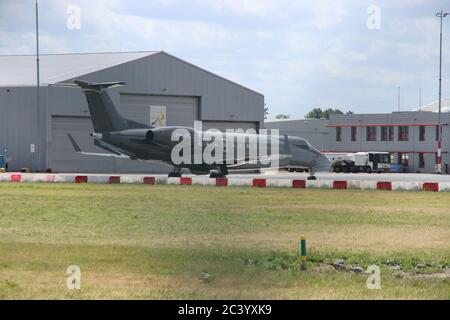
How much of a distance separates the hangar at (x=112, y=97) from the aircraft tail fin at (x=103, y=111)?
351 inches

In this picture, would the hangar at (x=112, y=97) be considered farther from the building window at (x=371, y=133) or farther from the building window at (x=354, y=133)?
the building window at (x=354, y=133)

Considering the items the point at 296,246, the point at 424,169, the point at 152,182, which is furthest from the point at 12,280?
the point at 424,169

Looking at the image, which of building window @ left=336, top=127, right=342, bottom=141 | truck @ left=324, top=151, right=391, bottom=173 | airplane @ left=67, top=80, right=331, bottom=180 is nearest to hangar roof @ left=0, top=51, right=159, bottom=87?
airplane @ left=67, top=80, right=331, bottom=180

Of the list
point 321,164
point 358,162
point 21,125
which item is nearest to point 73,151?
point 21,125

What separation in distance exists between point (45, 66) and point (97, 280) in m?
71.0

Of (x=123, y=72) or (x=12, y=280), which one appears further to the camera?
(x=123, y=72)

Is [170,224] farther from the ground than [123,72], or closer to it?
closer to it

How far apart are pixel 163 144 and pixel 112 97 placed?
17.6 m

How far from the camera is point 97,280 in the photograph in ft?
56.5

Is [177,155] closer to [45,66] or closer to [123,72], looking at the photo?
[123,72]

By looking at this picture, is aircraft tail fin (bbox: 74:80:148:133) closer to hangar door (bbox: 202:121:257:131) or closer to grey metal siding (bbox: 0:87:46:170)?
grey metal siding (bbox: 0:87:46:170)

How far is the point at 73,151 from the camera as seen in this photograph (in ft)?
254

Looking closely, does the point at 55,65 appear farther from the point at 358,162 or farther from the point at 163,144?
the point at 358,162

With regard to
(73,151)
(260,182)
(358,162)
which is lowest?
(358,162)
